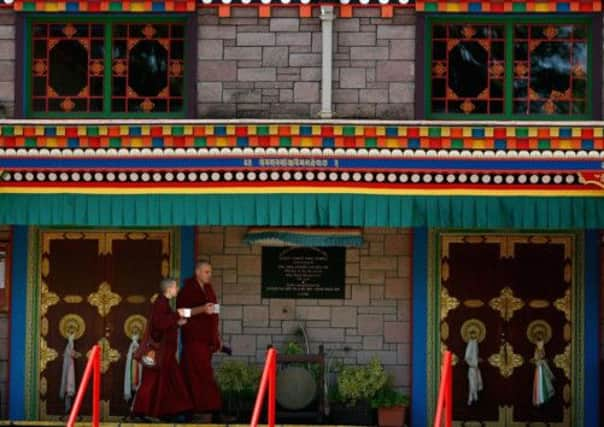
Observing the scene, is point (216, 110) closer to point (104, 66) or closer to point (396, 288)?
point (104, 66)

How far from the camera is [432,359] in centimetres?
1565

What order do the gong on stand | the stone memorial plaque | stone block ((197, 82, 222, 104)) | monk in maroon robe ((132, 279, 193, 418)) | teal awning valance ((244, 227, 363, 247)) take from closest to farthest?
1. monk in maroon robe ((132, 279, 193, 418))
2. the gong on stand
3. teal awning valance ((244, 227, 363, 247))
4. stone block ((197, 82, 222, 104))
5. the stone memorial plaque

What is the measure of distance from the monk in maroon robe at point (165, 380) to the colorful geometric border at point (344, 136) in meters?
1.47

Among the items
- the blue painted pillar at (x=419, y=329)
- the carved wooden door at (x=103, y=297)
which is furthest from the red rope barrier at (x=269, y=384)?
the carved wooden door at (x=103, y=297)

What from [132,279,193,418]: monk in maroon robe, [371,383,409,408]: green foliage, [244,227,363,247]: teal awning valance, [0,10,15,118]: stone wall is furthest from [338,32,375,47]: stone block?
[371,383,409,408]: green foliage

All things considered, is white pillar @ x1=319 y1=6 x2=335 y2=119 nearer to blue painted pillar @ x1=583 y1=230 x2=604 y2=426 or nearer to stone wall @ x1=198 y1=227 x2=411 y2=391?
stone wall @ x1=198 y1=227 x2=411 y2=391

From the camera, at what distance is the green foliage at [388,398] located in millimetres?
15312

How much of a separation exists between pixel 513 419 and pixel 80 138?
5363 mm

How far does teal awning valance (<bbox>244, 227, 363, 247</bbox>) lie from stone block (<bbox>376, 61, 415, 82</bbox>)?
1.60 m

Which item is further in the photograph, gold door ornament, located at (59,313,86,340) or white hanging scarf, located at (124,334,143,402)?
gold door ornament, located at (59,313,86,340)

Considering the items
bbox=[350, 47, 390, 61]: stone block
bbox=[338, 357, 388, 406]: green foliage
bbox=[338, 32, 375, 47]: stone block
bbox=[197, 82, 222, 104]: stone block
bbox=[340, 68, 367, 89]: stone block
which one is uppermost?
bbox=[338, 32, 375, 47]: stone block

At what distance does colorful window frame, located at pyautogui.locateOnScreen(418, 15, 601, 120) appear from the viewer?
1555 centimetres

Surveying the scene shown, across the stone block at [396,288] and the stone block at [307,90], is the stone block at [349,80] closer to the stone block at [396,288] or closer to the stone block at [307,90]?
the stone block at [307,90]

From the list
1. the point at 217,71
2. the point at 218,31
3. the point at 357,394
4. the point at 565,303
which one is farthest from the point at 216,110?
the point at 565,303
